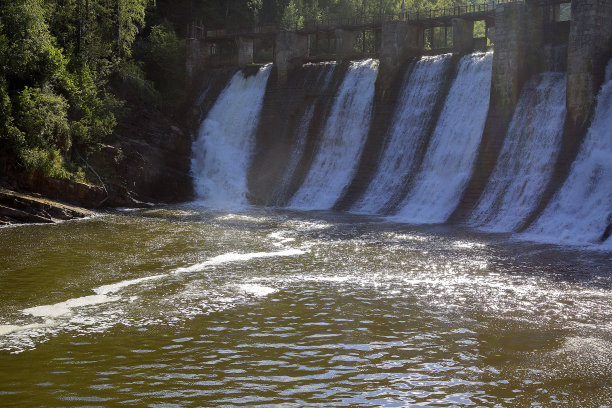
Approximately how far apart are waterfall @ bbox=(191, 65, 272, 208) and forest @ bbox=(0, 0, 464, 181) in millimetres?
3924

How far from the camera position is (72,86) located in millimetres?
34031

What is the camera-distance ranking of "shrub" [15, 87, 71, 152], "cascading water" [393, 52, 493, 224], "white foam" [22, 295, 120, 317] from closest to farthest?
"white foam" [22, 295, 120, 317] → "shrub" [15, 87, 71, 152] → "cascading water" [393, 52, 493, 224]

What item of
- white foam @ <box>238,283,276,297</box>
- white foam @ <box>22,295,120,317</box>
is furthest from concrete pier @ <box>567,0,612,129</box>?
white foam @ <box>22,295,120,317</box>

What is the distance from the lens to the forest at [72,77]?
29844 mm

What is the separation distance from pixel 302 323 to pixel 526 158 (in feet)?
62.4

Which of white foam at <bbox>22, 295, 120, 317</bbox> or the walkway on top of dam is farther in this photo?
the walkway on top of dam

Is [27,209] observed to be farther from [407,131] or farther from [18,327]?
Result: [407,131]

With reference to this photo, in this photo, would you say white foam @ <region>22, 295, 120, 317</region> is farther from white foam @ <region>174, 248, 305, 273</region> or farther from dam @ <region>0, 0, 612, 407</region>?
white foam @ <region>174, 248, 305, 273</region>

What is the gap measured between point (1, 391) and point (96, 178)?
2583 centimetres

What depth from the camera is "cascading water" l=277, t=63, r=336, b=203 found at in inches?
1531

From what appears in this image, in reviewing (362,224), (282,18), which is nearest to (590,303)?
(362,224)

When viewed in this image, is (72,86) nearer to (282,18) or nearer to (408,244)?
(408,244)

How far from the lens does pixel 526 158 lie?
94.7ft

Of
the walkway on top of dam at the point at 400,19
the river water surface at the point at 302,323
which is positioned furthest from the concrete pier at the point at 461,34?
the river water surface at the point at 302,323
